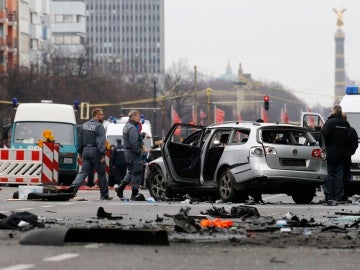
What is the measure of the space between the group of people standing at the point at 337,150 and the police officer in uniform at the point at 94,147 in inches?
168

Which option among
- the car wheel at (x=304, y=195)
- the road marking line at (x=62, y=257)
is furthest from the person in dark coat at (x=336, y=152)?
the road marking line at (x=62, y=257)

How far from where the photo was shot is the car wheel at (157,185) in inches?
1049

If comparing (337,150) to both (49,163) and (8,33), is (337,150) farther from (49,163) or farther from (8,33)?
(8,33)

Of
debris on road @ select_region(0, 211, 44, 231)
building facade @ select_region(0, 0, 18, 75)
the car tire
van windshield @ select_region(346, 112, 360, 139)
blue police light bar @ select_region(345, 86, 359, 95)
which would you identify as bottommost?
the car tire

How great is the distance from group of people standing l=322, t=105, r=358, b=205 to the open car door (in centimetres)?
236

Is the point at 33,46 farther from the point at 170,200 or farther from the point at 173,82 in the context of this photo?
the point at 170,200

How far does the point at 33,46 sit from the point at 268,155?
120584 mm

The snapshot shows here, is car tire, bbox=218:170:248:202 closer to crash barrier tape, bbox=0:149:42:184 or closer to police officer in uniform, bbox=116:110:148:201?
police officer in uniform, bbox=116:110:148:201

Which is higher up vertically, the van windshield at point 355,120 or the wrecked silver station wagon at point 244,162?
the van windshield at point 355,120

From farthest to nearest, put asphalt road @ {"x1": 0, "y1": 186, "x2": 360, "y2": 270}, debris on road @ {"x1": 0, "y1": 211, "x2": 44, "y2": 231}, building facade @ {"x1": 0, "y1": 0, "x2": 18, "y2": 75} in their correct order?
building facade @ {"x1": 0, "y1": 0, "x2": 18, "y2": 75}, debris on road @ {"x1": 0, "y1": 211, "x2": 44, "y2": 231}, asphalt road @ {"x1": 0, "y1": 186, "x2": 360, "y2": 270}

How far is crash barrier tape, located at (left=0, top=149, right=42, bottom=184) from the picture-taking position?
35.6 metres

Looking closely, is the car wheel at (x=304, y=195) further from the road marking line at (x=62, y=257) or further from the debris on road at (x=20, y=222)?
the road marking line at (x=62, y=257)

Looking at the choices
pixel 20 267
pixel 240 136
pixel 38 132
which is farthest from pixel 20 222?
pixel 38 132

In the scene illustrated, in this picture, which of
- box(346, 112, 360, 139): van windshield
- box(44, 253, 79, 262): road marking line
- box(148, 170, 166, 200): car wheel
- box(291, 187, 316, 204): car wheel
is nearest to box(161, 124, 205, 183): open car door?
box(148, 170, 166, 200): car wheel
